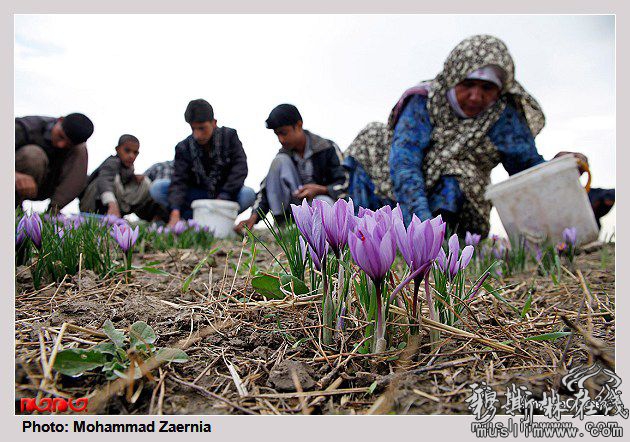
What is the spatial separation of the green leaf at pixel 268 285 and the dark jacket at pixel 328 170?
99.6 inches

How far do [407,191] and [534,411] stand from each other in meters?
2.04

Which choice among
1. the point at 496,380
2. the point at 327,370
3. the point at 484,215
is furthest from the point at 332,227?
the point at 484,215

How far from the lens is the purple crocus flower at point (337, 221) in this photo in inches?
32.5

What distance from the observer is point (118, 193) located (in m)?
5.44

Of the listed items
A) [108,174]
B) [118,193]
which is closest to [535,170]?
[108,174]

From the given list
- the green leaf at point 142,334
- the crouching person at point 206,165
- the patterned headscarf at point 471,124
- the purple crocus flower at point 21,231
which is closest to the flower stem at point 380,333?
the green leaf at point 142,334

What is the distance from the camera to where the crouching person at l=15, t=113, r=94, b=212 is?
9.64 ft

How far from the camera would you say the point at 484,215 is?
317cm

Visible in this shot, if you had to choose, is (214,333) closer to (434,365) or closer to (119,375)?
(119,375)

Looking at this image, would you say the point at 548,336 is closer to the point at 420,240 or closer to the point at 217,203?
the point at 420,240

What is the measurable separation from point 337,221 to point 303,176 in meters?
2.86

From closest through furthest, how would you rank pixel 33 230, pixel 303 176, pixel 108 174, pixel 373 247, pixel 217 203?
1. pixel 373 247
2. pixel 33 230
3. pixel 217 203
4. pixel 303 176
5. pixel 108 174

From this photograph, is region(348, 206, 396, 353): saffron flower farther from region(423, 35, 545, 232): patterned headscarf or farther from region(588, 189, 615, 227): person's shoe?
region(588, 189, 615, 227): person's shoe

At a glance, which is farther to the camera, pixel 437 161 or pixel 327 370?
pixel 437 161
